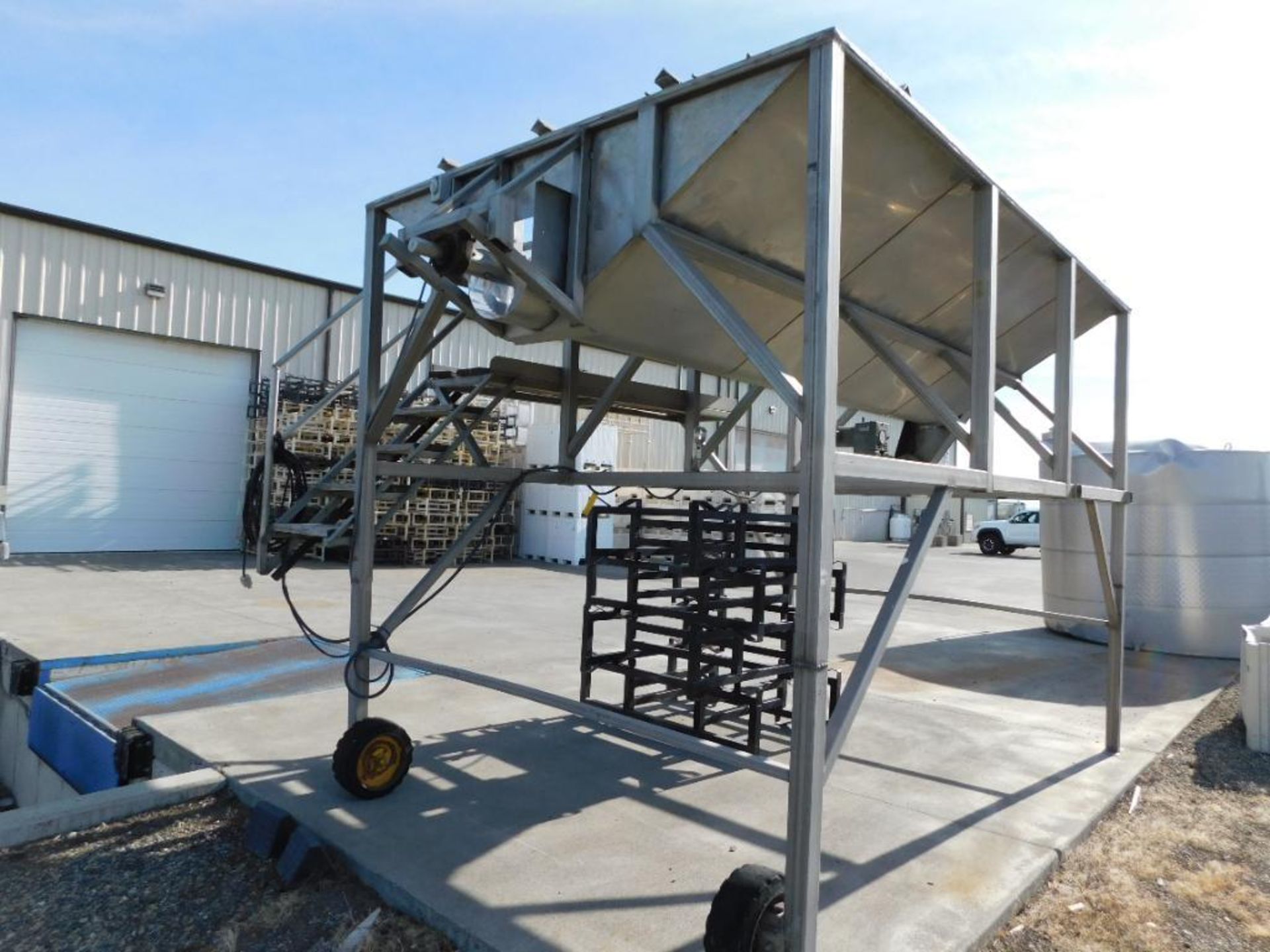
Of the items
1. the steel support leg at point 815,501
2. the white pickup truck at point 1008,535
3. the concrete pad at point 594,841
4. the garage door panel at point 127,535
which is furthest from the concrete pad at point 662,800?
the white pickup truck at point 1008,535

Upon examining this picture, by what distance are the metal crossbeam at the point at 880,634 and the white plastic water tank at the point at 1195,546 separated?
6956 mm

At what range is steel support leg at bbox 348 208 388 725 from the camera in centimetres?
428

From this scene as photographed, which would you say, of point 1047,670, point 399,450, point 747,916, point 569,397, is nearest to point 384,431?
point 399,450

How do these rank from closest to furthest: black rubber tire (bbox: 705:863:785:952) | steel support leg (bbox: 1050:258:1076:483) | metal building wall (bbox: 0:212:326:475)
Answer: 1. black rubber tire (bbox: 705:863:785:952)
2. steel support leg (bbox: 1050:258:1076:483)
3. metal building wall (bbox: 0:212:326:475)

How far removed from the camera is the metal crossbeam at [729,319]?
285cm

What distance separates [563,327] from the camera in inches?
150

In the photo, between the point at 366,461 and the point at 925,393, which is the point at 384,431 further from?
the point at 925,393

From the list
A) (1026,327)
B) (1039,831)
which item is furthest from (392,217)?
(1039,831)

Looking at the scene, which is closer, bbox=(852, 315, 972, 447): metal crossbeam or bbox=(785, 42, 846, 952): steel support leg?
bbox=(785, 42, 846, 952): steel support leg

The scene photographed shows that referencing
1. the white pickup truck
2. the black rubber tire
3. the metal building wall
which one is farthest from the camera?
the white pickup truck

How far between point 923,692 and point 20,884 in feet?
20.0

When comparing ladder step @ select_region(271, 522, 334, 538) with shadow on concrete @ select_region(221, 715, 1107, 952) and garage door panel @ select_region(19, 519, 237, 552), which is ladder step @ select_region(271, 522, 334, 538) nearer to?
shadow on concrete @ select_region(221, 715, 1107, 952)

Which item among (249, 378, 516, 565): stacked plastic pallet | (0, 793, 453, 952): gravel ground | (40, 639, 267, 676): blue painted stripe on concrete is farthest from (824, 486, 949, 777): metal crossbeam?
(249, 378, 516, 565): stacked plastic pallet

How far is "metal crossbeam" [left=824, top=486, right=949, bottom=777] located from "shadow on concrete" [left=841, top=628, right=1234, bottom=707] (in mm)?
4455
